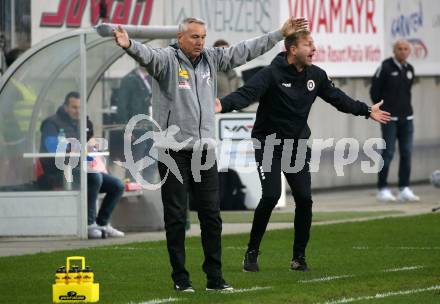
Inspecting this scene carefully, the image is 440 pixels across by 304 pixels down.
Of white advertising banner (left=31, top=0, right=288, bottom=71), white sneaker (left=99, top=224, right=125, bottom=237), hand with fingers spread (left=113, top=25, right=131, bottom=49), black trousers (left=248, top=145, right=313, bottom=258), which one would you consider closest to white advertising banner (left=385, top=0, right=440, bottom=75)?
white advertising banner (left=31, top=0, right=288, bottom=71)

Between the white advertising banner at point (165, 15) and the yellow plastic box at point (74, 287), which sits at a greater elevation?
the white advertising banner at point (165, 15)

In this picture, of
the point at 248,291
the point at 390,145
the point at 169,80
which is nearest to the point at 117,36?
the point at 169,80

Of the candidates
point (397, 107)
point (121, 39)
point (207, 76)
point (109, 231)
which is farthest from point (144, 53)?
point (397, 107)

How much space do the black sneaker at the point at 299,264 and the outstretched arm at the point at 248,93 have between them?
4.87ft

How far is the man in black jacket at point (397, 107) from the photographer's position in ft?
75.0

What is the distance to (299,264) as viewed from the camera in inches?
519

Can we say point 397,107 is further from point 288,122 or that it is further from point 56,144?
point 288,122

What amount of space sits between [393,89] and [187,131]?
39.0 ft

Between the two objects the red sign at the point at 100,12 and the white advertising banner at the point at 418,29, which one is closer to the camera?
the red sign at the point at 100,12

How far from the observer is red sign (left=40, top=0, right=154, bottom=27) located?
20641 millimetres

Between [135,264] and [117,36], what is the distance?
360cm

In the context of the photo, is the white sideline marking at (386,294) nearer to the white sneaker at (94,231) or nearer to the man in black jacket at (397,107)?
the white sneaker at (94,231)

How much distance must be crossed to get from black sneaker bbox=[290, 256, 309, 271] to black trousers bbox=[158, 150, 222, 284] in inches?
68.7

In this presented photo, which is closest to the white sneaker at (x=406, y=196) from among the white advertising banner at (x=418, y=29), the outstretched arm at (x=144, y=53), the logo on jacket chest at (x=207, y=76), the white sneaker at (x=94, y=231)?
the white advertising banner at (x=418, y=29)
